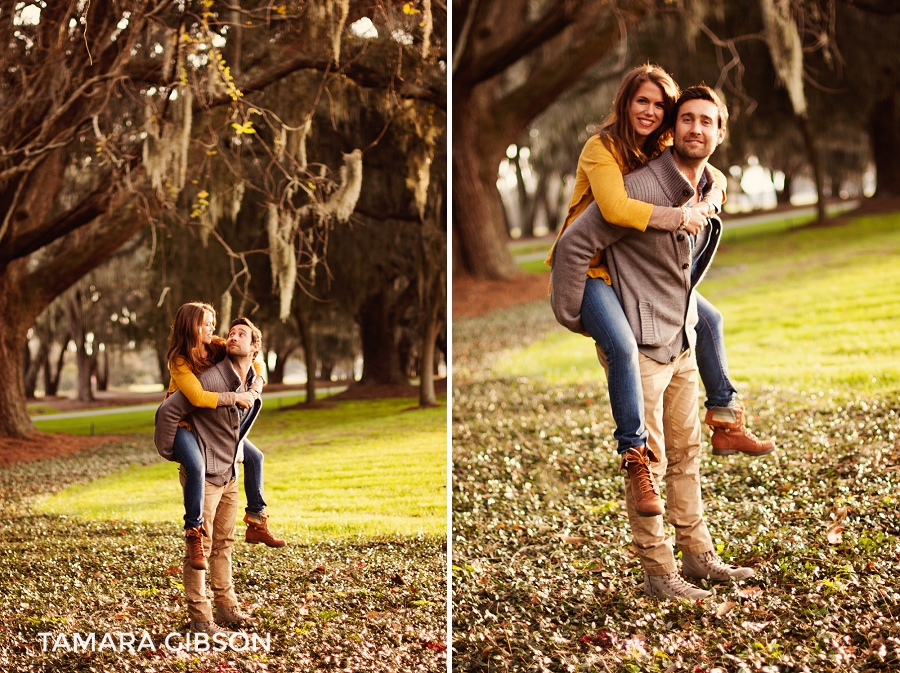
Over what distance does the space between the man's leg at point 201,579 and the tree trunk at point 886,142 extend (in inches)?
336

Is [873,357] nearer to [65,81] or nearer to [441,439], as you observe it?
[441,439]

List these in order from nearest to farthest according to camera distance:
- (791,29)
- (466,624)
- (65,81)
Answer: (466,624), (65,81), (791,29)

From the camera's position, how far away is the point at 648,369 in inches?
89.1

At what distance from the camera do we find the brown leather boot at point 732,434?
91.7 inches

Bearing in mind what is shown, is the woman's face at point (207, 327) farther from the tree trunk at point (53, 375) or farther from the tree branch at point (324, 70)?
the tree branch at point (324, 70)

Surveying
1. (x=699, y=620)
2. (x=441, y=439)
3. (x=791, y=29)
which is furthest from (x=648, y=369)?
(x=791, y=29)

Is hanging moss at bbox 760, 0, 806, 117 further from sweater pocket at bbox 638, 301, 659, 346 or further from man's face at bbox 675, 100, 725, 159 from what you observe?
sweater pocket at bbox 638, 301, 659, 346

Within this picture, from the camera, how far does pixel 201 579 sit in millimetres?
2812

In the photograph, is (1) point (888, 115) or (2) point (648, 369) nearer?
(2) point (648, 369)

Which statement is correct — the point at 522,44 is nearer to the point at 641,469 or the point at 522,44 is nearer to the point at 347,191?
the point at 347,191

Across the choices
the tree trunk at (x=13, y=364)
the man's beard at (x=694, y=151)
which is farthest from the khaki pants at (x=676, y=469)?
the tree trunk at (x=13, y=364)

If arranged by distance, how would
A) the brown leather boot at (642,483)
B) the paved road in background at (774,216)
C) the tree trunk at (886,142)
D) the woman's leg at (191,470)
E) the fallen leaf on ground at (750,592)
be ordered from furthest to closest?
the paved road in background at (774,216) → the tree trunk at (886,142) → the woman's leg at (191,470) → the fallen leaf on ground at (750,592) → the brown leather boot at (642,483)

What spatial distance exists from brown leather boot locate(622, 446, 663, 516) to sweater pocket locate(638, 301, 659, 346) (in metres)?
0.30

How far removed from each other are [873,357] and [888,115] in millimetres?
5656
